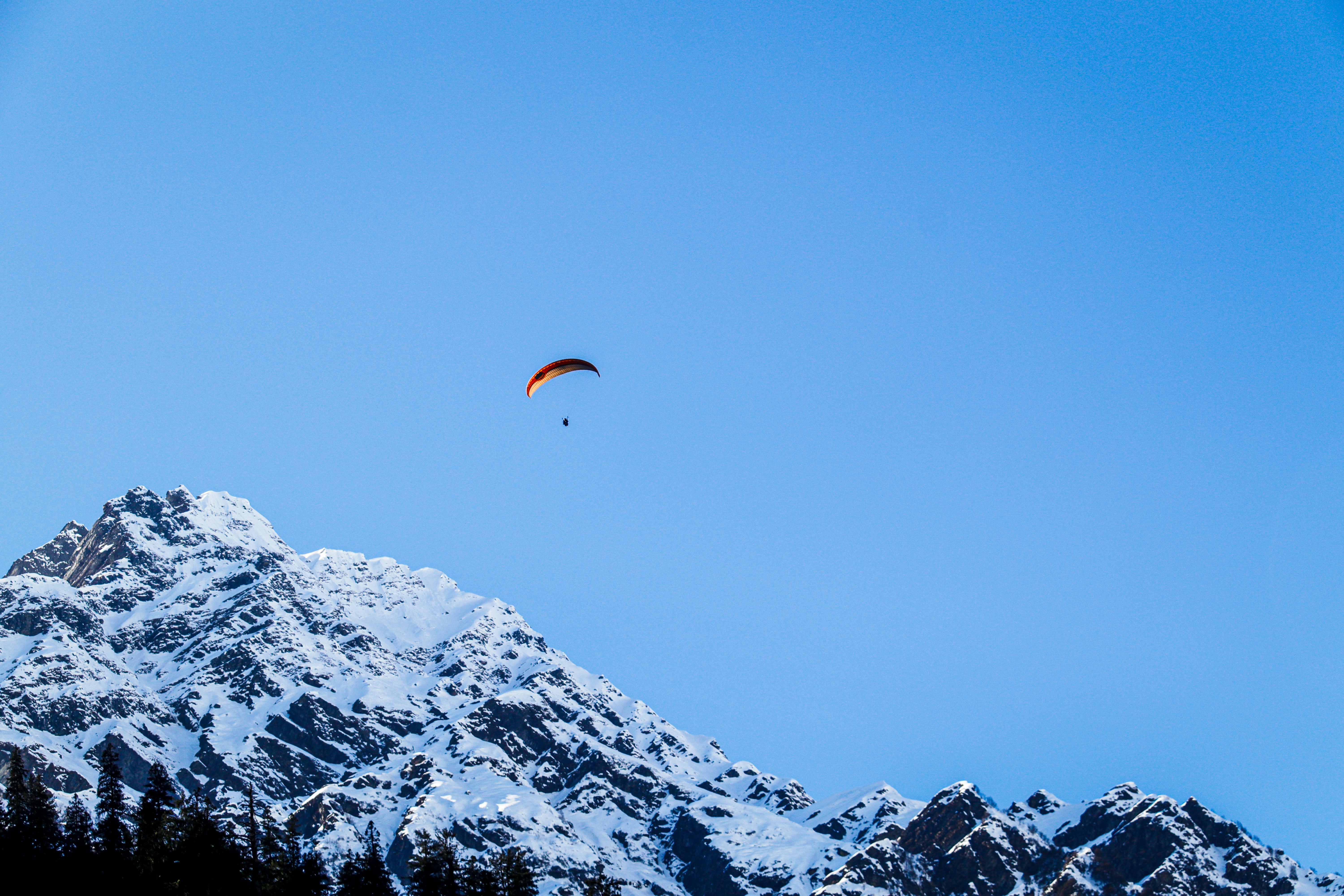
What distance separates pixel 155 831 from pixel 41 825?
12696 mm

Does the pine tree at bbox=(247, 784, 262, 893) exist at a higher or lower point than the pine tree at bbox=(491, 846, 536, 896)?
lower

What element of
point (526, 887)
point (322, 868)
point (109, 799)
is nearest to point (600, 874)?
point (526, 887)

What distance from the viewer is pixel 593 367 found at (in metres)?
112

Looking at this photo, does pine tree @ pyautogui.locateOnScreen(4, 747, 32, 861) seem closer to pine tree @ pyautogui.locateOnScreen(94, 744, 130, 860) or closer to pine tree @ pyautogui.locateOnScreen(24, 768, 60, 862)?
pine tree @ pyautogui.locateOnScreen(24, 768, 60, 862)

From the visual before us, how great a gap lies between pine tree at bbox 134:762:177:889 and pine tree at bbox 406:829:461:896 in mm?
17360

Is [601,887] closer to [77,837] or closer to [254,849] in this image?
[254,849]

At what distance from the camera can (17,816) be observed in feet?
355

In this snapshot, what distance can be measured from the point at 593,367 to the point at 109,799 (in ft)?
167

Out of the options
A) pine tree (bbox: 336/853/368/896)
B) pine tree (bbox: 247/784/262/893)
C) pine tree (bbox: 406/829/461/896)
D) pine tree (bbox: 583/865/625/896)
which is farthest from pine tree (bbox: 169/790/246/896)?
pine tree (bbox: 583/865/625/896)

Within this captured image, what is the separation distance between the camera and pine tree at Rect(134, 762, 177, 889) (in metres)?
97.6

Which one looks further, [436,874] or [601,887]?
[436,874]

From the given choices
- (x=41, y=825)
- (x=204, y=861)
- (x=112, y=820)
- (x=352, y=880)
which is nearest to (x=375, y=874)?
(x=352, y=880)

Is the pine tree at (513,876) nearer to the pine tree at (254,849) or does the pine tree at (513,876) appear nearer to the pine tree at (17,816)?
the pine tree at (254,849)

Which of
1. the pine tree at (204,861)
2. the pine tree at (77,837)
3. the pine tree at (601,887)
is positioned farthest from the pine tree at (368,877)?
the pine tree at (77,837)
